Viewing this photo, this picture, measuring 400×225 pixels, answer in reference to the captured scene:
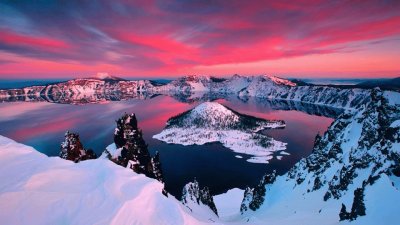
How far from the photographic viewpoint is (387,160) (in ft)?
138

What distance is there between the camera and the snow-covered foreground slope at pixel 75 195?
40.1 ft

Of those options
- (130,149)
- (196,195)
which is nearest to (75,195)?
(130,149)

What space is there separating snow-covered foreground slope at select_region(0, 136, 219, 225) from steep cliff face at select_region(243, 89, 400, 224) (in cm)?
Result: 2812

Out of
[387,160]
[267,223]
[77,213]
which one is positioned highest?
[77,213]

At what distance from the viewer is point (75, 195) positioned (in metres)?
13.6

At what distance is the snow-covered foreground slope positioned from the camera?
12.2 meters

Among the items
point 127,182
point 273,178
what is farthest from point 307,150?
point 127,182

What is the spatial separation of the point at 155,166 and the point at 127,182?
48391mm

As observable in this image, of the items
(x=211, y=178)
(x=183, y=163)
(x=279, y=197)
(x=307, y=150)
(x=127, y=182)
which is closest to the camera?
(x=127, y=182)

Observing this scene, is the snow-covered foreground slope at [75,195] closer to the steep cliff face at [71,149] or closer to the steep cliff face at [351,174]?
the steep cliff face at [351,174]

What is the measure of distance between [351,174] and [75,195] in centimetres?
5497

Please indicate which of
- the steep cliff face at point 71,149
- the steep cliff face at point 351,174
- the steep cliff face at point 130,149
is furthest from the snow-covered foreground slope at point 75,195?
the steep cliff face at point 130,149

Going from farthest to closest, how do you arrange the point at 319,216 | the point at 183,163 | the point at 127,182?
1. the point at 183,163
2. the point at 319,216
3. the point at 127,182

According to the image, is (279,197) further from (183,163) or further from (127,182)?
(183,163)
